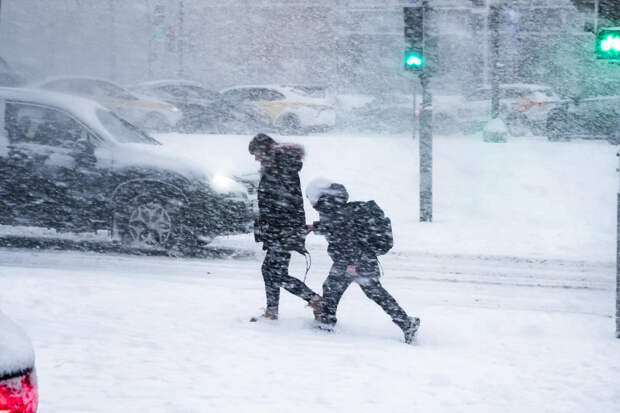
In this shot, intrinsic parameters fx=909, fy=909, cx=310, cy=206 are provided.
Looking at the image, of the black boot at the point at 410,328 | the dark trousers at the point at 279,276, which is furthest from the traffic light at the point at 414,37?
the black boot at the point at 410,328

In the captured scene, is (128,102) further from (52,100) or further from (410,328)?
(410,328)

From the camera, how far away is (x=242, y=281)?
899 centimetres

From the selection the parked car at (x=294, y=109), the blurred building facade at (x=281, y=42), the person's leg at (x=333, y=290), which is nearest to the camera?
the person's leg at (x=333, y=290)

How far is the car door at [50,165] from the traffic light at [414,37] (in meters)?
4.96

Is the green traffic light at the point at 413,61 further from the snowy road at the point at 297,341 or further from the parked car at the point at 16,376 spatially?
the parked car at the point at 16,376

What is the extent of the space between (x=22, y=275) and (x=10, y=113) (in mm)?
2261

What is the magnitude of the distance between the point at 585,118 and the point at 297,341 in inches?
771

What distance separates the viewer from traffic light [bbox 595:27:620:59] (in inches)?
306

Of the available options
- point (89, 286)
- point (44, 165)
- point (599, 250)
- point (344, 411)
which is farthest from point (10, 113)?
point (599, 250)

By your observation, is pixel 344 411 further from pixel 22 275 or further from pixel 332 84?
pixel 332 84

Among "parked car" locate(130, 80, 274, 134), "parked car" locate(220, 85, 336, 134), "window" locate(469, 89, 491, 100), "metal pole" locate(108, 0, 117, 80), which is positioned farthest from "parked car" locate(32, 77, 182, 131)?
"metal pole" locate(108, 0, 117, 80)

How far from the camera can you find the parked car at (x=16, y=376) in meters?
2.56

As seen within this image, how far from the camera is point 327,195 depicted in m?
6.74

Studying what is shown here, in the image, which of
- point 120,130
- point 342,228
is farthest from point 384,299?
point 120,130
